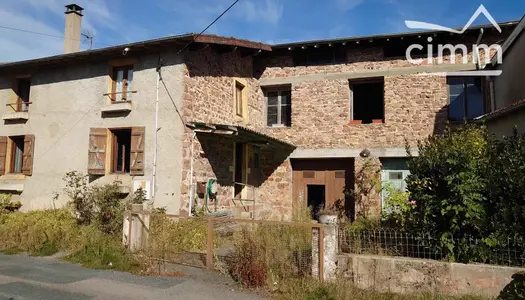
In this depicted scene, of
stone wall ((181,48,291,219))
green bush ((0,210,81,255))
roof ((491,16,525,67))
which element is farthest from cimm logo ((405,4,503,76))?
green bush ((0,210,81,255))

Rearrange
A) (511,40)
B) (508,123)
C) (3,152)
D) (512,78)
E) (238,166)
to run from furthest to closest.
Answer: (3,152)
(238,166)
(511,40)
(512,78)
(508,123)

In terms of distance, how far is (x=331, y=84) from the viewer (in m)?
13.2

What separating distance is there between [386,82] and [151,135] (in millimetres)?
7717

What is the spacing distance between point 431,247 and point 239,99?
8.66m

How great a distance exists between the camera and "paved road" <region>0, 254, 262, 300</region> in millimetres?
5750

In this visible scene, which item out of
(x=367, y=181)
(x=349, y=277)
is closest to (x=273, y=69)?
(x=367, y=181)

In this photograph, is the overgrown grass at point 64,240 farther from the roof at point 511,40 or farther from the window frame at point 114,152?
the roof at point 511,40

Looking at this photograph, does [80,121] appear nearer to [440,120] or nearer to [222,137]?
[222,137]

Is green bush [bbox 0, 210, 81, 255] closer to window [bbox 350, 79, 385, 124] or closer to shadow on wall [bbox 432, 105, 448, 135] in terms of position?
window [bbox 350, 79, 385, 124]

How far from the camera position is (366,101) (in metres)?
13.4

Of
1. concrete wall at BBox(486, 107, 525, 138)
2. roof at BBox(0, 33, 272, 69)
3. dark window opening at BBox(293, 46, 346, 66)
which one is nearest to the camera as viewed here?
concrete wall at BBox(486, 107, 525, 138)

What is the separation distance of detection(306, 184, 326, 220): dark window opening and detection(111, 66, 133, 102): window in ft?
22.6

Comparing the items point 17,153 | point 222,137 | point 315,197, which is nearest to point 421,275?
point 222,137

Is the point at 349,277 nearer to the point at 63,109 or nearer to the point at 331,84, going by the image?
the point at 331,84
